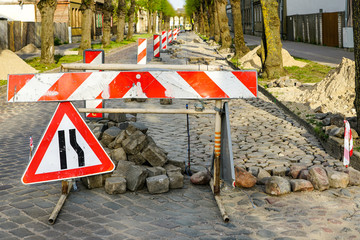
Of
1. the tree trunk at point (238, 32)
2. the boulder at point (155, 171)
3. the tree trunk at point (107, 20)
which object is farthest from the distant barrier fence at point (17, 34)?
the boulder at point (155, 171)

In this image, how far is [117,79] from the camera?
5.17 metres

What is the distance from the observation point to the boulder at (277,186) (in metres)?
5.52

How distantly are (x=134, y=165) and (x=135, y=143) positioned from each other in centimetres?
36

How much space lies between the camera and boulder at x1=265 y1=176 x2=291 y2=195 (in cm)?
552

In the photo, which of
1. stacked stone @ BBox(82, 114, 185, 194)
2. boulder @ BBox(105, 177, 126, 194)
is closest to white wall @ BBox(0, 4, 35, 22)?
stacked stone @ BBox(82, 114, 185, 194)

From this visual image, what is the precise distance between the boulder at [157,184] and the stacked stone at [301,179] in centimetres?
81

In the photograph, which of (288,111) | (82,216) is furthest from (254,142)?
(82,216)

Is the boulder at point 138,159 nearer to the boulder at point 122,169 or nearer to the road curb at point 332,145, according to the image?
the boulder at point 122,169

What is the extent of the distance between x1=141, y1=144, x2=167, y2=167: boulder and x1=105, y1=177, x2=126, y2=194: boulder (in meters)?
0.54

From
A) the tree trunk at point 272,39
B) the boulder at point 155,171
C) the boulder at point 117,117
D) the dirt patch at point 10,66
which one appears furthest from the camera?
the dirt patch at point 10,66

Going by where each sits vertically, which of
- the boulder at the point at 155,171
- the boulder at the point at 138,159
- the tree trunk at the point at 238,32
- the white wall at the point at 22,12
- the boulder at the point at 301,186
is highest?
the white wall at the point at 22,12

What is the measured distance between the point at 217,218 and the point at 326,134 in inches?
139

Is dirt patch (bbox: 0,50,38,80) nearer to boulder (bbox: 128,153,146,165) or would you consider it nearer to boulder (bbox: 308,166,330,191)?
boulder (bbox: 128,153,146,165)

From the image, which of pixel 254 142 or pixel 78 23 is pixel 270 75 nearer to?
pixel 254 142
